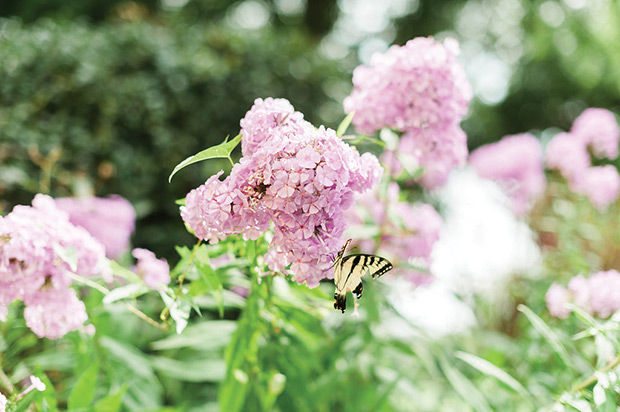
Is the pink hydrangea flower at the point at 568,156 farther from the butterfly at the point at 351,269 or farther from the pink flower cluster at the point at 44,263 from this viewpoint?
the pink flower cluster at the point at 44,263

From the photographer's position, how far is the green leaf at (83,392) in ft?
4.96

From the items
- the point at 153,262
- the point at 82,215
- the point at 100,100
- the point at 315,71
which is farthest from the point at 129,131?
the point at 153,262

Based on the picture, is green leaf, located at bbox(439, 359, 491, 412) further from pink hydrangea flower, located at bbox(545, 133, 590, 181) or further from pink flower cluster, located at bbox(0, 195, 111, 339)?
pink hydrangea flower, located at bbox(545, 133, 590, 181)

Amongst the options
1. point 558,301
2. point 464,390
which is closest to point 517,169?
point 558,301

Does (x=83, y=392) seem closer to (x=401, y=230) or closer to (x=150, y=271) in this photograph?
(x=150, y=271)

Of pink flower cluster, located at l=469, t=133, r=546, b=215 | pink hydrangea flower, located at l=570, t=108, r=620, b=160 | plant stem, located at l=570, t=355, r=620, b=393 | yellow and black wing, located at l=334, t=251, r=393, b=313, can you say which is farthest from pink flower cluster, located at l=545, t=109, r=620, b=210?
yellow and black wing, located at l=334, t=251, r=393, b=313

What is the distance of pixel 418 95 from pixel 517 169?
5.84 ft

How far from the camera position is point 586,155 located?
288 cm

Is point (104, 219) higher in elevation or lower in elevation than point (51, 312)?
lower

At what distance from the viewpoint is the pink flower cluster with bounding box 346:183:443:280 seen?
6.70ft

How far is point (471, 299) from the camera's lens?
11.4ft

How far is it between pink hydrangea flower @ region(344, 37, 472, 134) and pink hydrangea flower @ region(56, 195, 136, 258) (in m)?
1.32

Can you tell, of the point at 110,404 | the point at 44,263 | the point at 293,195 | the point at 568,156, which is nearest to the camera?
the point at 293,195

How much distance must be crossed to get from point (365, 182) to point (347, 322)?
1.08 metres
